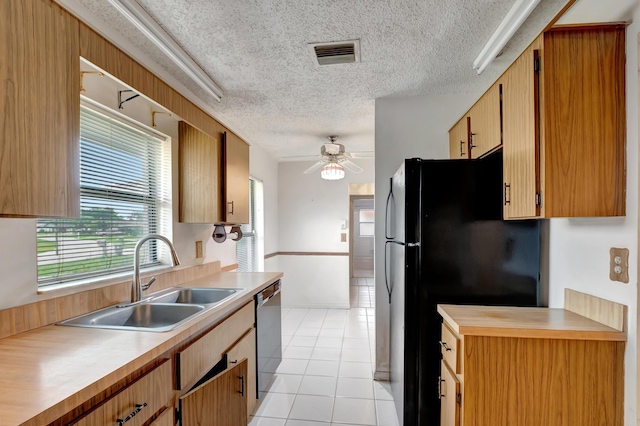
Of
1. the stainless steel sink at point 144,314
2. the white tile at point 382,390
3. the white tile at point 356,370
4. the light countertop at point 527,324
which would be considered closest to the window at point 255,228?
the white tile at point 356,370

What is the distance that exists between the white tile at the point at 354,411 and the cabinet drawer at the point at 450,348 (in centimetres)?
93

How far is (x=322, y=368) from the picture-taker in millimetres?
2814

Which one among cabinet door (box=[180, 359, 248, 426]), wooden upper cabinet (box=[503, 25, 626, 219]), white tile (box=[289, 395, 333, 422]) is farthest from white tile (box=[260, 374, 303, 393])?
wooden upper cabinet (box=[503, 25, 626, 219])

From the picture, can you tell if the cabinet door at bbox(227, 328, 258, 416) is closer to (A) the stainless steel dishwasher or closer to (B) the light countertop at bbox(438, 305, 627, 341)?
(A) the stainless steel dishwasher

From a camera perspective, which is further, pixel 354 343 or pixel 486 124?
pixel 354 343

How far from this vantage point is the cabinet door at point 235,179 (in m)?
2.43

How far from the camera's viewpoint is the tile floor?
212 cm

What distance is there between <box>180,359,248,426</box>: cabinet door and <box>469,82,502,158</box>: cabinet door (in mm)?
1985

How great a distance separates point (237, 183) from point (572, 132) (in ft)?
7.45

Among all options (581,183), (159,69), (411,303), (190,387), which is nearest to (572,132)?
(581,183)

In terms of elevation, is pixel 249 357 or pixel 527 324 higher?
pixel 527 324

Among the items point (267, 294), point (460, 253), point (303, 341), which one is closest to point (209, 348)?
point (267, 294)

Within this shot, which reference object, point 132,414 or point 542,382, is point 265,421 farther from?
point 542,382

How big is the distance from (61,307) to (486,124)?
2.47 m
